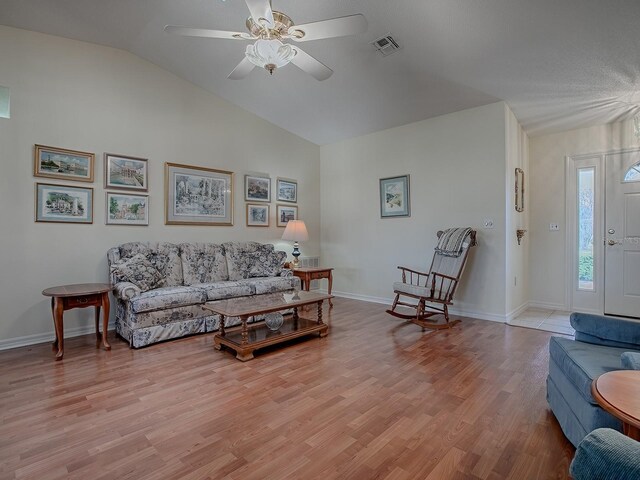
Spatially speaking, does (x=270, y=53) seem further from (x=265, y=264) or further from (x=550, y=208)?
(x=550, y=208)

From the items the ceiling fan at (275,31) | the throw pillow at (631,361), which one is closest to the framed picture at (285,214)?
the ceiling fan at (275,31)

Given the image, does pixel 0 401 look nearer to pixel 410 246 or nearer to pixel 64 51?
pixel 64 51

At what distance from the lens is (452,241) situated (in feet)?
12.6

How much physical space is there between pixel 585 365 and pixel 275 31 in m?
2.66

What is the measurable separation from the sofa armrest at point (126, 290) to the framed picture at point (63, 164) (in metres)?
1.25

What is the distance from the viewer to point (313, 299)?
11.0 feet

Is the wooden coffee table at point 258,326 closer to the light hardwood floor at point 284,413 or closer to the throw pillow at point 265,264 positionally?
the light hardwood floor at point 284,413

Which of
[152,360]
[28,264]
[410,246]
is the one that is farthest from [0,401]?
[410,246]

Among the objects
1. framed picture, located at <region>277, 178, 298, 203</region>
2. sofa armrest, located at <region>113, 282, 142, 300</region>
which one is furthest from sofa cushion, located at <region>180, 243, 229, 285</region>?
framed picture, located at <region>277, 178, 298, 203</region>

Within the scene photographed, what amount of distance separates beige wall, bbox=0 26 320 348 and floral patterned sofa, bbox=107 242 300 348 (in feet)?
1.15

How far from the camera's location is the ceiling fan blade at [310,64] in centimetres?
249

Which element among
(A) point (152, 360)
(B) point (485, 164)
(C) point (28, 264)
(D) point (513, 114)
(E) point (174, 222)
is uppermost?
(D) point (513, 114)

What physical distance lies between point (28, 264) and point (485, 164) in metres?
5.07

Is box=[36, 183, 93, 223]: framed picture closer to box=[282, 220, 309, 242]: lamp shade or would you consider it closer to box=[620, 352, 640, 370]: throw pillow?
box=[282, 220, 309, 242]: lamp shade
